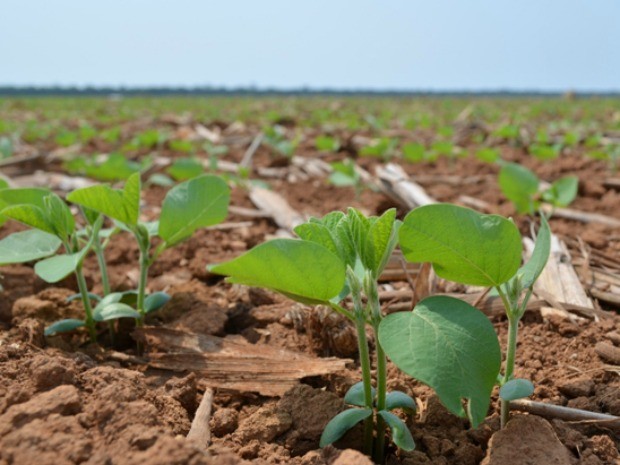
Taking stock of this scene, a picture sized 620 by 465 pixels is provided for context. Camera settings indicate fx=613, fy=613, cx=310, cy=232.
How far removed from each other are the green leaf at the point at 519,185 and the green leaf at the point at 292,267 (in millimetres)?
2110

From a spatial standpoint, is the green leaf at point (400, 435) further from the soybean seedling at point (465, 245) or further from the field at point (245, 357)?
the soybean seedling at point (465, 245)

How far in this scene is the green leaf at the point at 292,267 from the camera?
3.97 feet

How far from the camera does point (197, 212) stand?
1938 mm

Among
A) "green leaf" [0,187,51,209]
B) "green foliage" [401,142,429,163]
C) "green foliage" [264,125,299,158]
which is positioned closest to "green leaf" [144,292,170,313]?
"green leaf" [0,187,51,209]

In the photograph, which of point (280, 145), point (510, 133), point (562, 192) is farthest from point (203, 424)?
point (510, 133)

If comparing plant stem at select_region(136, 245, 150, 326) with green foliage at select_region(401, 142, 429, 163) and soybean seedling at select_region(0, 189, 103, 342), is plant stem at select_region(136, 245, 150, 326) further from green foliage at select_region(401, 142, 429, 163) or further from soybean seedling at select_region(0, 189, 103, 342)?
green foliage at select_region(401, 142, 429, 163)

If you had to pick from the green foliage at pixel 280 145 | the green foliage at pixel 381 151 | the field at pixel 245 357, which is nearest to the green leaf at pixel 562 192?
the field at pixel 245 357

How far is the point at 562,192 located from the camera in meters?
3.32

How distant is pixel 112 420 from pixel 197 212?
0.82 meters

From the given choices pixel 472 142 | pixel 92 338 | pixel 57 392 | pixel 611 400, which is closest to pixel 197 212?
pixel 92 338

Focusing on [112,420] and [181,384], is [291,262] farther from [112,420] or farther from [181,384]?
[181,384]

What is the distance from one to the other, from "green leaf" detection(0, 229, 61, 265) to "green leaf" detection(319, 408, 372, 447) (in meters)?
1.01

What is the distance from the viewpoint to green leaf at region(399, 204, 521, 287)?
1247 mm

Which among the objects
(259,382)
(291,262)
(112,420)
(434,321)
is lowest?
(259,382)
